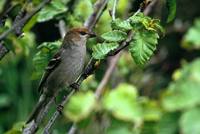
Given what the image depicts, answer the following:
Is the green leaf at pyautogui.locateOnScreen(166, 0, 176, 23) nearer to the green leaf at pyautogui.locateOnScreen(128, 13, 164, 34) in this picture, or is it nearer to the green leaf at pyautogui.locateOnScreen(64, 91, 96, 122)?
the green leaf at pyautogui.locateOnScreen(128, 13, 164, 34)

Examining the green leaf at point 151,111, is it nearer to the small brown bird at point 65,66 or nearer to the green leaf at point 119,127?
the green leaf at point 119,127

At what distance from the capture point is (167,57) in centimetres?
720

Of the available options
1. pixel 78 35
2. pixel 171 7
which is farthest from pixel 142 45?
pixel 78 35

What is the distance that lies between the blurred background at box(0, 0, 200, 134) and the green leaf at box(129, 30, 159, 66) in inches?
5.0

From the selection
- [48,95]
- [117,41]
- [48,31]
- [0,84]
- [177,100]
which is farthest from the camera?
[48,31]

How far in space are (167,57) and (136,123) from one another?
5.75m

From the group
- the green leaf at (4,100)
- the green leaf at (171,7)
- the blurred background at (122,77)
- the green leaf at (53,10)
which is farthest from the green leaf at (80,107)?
the green leaf at (4,100)

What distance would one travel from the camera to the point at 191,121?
142 centimetres

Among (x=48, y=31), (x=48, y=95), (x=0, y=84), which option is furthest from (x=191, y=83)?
(x=48, y=31)

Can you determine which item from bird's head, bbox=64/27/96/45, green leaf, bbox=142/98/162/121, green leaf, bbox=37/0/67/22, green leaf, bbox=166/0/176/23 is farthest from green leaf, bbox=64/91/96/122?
green leaf, bbox=37/0/67/22

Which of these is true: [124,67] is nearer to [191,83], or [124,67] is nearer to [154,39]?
[154,39]

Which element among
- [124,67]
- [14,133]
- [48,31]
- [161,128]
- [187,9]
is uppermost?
[48,31]

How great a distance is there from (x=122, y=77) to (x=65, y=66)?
5.18ft

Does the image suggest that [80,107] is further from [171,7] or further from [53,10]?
[53,10]
